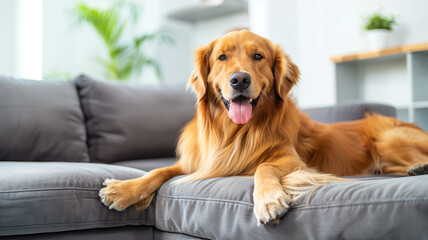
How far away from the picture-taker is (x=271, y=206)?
1.26 metres

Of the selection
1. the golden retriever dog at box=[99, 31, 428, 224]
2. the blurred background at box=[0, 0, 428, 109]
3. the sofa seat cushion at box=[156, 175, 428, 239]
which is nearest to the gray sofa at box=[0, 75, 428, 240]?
the sofa seat cushion at box=[156, 175, 428, 239]

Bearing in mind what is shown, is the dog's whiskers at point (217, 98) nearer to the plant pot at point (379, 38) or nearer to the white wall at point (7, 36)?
the plant pot at point (379, 38)

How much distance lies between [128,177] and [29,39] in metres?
3.43

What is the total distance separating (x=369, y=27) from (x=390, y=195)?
128 inches

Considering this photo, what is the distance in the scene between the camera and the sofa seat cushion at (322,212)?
1.10 meters

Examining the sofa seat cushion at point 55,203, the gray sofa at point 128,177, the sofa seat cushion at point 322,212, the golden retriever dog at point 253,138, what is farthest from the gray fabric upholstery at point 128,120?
the sofa seat cushion at point 322,212

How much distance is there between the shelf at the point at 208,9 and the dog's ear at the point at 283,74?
346cm

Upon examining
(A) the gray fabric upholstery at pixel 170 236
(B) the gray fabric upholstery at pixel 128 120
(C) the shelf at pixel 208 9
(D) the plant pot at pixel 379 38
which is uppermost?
(C) the shelf at pixel 208 9

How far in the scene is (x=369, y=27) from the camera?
401 cm

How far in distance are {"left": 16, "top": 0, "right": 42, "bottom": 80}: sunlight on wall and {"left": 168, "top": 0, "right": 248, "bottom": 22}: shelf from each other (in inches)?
69.5

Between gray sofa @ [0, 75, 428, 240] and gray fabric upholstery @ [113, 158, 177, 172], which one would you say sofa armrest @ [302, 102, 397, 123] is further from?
gray fabric upholstery @ [113, 158, 177, 172]

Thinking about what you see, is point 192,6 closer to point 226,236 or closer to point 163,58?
point 163,58

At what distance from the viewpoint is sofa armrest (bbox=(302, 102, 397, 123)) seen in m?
2.59

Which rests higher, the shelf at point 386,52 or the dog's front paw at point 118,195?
the shelf at point 386,52
